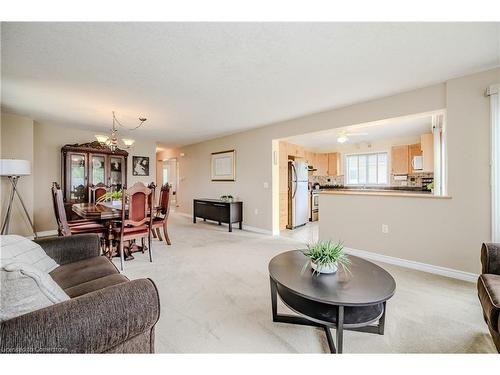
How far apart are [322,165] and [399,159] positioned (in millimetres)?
2156

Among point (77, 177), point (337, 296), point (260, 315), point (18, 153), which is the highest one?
point (18, 153)

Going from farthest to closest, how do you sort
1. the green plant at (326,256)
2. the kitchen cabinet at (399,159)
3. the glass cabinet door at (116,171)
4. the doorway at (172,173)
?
the doorway at (172,173)
the kitchen cabinet at (399,159)
the glass cabinet door at (116,171)
the green plant at (326,256)

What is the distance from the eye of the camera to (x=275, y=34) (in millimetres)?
1786

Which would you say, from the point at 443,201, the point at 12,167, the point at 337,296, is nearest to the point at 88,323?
the point at 337,296

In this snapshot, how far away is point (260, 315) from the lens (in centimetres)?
181

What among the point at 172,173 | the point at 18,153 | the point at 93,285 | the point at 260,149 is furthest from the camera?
the point at 172,173

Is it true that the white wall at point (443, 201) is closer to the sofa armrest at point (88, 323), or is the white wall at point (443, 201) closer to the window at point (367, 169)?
the sofa armrest at point (88, 323)

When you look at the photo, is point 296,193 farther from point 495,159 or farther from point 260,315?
point 260,315

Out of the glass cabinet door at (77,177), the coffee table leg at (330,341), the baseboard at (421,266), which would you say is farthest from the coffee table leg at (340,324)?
the glass cabinet door at (77,177)

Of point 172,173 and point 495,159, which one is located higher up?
point 172,173

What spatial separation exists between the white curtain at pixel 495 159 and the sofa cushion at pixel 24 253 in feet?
13.1

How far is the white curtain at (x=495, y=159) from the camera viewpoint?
7.49 feet
